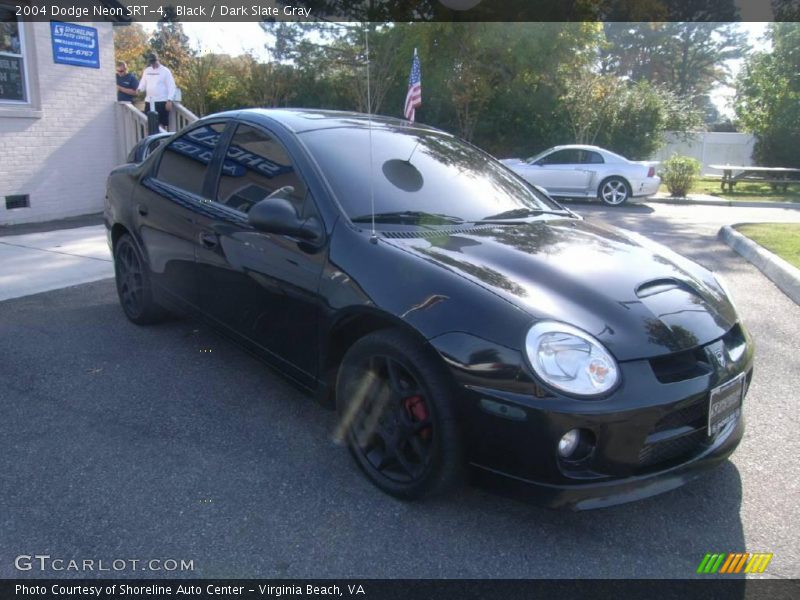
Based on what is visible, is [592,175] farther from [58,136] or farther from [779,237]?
Result: [58,136]

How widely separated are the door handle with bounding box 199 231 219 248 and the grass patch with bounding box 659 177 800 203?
18710 millimetres

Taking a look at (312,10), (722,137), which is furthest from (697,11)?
(312,10)

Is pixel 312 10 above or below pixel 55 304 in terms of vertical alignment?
above

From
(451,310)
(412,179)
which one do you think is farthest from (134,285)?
(451,310)

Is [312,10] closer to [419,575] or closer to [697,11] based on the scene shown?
[419,575]

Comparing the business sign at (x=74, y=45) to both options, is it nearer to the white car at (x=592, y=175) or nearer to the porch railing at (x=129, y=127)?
the porch railing at (x=129, y=127)

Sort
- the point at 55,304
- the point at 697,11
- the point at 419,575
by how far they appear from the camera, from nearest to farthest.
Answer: the point at 419,575 < the point at 55,304 < the point at 697,11

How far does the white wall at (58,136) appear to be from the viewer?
931cm

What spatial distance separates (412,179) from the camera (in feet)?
11.7

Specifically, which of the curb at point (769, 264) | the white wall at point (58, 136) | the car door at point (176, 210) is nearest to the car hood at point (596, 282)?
the car door at point (176, 210)

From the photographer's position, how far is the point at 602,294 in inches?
108

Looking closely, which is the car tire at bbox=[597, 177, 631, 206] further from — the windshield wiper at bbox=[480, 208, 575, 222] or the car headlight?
the car headlight

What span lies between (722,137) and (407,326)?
34.6 m

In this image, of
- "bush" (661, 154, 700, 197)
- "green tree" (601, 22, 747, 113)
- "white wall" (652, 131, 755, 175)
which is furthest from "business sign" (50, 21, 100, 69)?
"green tree" (601, 22, 747, 113)
